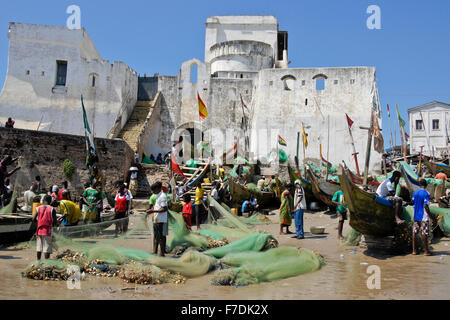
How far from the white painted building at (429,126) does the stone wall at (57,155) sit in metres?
28.2

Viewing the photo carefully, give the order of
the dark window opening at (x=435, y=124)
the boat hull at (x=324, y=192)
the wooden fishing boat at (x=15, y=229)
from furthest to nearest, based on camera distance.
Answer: the dark window opening at (x=435, y=124)
the boat hull at (x=324, y=192)
the wooden fishing boat at (x=15, y=229)

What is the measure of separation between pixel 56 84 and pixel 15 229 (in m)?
21.8

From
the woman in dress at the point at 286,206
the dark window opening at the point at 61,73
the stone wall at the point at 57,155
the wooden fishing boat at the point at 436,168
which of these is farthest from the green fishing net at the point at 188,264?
the dark window opening at the point at 61,73

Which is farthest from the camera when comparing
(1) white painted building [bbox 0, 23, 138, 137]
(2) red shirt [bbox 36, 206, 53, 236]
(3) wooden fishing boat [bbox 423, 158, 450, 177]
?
(1) white painted building [bbox 0, 23, 138, 137]

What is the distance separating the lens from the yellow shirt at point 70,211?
8.19 m

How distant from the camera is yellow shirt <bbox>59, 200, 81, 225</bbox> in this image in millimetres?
8195

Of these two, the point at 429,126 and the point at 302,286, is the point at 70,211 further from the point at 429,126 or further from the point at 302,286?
the point at 429,126

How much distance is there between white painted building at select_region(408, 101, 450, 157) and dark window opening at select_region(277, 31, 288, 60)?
1359cm

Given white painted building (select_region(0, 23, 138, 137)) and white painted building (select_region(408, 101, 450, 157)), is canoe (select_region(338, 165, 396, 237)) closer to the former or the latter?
white painted building (select_region(0, 23, 138, 137))

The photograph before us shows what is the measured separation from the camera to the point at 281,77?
25188mm

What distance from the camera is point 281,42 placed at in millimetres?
35656

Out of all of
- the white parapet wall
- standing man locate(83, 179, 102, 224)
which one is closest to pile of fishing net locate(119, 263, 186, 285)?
standing man locate(83, 179, 102, 224)

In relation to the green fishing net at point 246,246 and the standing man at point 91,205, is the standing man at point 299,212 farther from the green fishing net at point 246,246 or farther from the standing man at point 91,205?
A: the standing man at point 91,205

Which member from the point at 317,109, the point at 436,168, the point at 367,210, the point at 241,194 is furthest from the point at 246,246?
the point at 317,109
